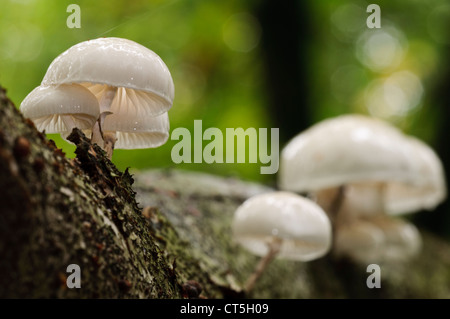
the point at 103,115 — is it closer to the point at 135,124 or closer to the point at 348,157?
the point at 135,124

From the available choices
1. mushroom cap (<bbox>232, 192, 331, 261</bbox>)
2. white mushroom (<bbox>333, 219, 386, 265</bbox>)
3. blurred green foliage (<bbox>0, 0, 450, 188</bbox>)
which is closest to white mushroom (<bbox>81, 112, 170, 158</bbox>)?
mushroom cap (<bbox>232, 192, 331, 261</bbox>)

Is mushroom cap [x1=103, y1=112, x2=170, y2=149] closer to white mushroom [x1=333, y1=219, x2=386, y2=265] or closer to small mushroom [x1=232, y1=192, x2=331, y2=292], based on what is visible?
small mushroom [x1=232, y1=192, x2=331, y2=292]

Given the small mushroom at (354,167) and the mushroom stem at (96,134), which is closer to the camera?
the mushroom stem at (96,134)

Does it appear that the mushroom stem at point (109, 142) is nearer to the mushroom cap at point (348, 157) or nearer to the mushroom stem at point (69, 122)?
the mushroom stem at point (69, 122)

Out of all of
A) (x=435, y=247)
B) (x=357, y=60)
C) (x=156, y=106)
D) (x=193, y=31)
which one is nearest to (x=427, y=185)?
(x=435, y=247)

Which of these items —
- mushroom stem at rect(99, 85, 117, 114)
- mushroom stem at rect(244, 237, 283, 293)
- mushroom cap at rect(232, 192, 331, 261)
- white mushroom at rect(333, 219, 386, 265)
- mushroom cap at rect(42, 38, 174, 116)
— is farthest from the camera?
white mushroom at rect(333, 219, 386, 265)

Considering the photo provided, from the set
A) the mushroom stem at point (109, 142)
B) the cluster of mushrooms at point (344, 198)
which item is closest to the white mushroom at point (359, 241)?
the cluster of mushrooms at point (344, 198)

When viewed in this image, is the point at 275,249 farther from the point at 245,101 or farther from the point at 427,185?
the point at 245,101

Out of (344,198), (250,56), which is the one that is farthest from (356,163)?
(250,56)
